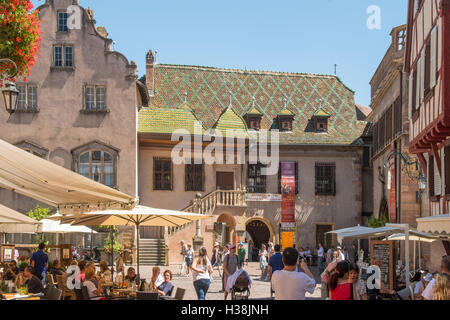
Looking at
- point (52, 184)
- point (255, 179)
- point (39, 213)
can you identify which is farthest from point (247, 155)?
point (52, 184)

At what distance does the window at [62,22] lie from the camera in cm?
3044

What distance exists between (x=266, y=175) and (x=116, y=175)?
323 inches

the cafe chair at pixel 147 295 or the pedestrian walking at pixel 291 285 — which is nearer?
the pedestrian walking at pixel 291 285

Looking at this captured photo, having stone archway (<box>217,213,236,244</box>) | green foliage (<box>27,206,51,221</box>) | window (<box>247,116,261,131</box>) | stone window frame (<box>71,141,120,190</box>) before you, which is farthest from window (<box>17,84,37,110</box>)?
window (<box>247,116,261,131</box>)

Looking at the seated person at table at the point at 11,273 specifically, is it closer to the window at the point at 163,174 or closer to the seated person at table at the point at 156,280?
the seated person at table at the point at 156,280

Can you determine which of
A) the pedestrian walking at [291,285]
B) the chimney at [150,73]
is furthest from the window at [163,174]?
the pedestrian walking at [291,285]

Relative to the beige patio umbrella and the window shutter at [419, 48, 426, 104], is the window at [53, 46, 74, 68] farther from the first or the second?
the window shutter at [419, 48, 426, 104]

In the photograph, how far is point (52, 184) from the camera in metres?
9.98

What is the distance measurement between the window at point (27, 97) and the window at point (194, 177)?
317 inches

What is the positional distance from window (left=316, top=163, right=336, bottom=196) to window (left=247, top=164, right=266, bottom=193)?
117 inches

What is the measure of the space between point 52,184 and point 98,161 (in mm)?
21353

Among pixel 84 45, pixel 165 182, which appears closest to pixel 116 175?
pixel 165 182
